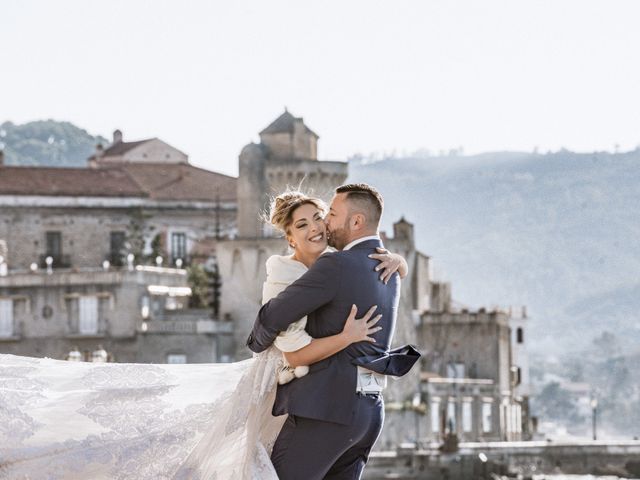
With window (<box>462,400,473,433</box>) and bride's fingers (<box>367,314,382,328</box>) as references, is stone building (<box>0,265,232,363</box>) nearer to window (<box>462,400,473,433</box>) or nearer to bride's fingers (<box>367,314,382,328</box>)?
window (<box>462,400,473,433</box>)

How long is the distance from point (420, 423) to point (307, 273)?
68.3 m

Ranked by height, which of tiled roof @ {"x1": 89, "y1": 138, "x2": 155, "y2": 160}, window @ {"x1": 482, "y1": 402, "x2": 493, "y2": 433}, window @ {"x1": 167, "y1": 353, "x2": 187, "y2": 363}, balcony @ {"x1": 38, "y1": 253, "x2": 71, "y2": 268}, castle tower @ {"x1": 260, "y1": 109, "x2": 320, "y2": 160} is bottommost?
window @ {"x1": 482, "y1": 402, "x2": 493, "y2": 433}

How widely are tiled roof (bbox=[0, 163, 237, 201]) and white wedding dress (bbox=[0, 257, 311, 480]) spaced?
3003 inches

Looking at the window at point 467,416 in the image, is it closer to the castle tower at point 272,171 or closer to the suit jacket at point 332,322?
the castle tower at point 272,171

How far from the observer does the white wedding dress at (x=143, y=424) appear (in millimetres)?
9805

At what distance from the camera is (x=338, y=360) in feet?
31.6

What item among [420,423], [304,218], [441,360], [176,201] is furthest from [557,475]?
[304,218]

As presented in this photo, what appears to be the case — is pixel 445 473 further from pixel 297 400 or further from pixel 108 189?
pixel 297 400

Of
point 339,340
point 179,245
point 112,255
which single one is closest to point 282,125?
point 179,245

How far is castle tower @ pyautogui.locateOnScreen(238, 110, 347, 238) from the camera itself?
7975cm

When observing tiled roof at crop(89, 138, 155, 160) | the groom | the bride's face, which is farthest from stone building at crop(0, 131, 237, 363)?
the groom

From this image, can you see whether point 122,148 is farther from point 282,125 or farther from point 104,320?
point 104,320

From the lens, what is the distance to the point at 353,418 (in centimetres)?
961

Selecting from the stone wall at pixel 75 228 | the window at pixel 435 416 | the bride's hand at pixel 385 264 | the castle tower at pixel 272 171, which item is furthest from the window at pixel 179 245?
the bride's hand at pixel 385 264
